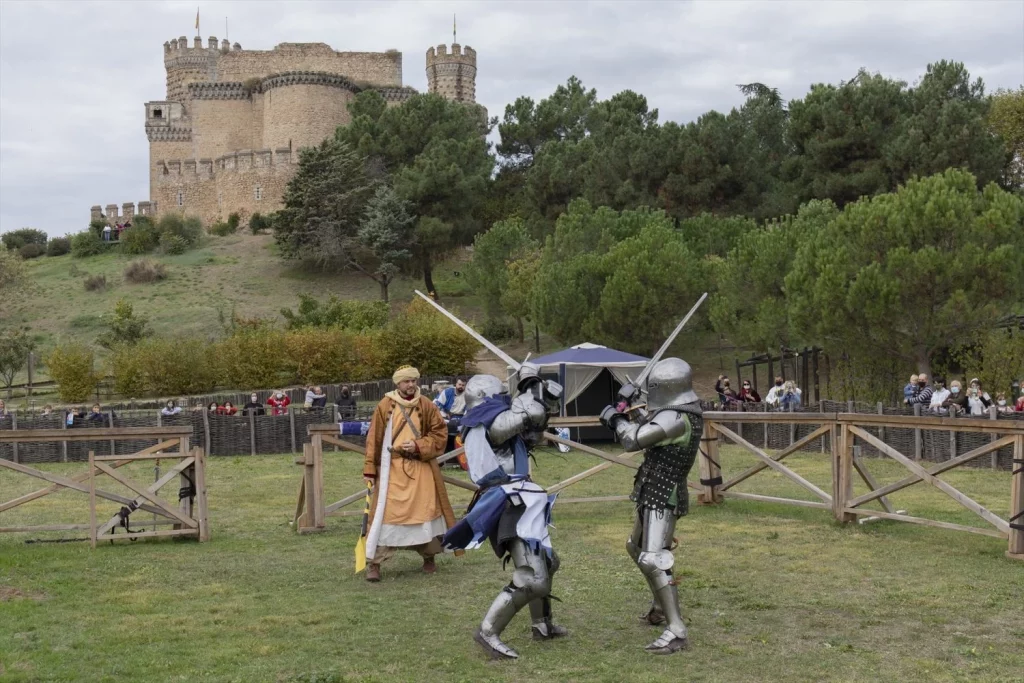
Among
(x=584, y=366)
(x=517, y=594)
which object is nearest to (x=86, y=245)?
(x=584, y=366)

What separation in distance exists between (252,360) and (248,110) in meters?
52.8

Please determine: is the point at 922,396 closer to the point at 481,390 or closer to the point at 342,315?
the point at 481,390

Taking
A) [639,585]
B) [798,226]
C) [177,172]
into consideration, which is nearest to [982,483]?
[639,585]

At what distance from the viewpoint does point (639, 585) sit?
833 cm

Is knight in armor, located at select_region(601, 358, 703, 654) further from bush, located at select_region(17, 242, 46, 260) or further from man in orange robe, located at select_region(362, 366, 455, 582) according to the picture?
bush, located at select_region(17, 242, 46, 260)

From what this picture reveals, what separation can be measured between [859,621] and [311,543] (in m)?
5.06

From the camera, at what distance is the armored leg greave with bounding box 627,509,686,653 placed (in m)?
6.64

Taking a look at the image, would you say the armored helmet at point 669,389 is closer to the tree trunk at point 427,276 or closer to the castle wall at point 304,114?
the tree trunk at point 427,276

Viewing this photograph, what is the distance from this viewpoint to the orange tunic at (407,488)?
880 centimetres

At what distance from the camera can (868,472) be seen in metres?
10.3

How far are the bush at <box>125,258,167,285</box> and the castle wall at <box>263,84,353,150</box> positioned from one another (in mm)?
19722

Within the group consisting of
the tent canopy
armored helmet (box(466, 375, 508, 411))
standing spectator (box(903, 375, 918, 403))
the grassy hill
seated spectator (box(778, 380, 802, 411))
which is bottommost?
seated spectator (box(778, 380, 802, 411))

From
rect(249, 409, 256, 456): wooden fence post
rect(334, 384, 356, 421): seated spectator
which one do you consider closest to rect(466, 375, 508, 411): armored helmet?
rect(334, 384, 356, 421): seated spectator

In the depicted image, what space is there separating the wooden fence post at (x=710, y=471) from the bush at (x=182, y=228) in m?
63.4
